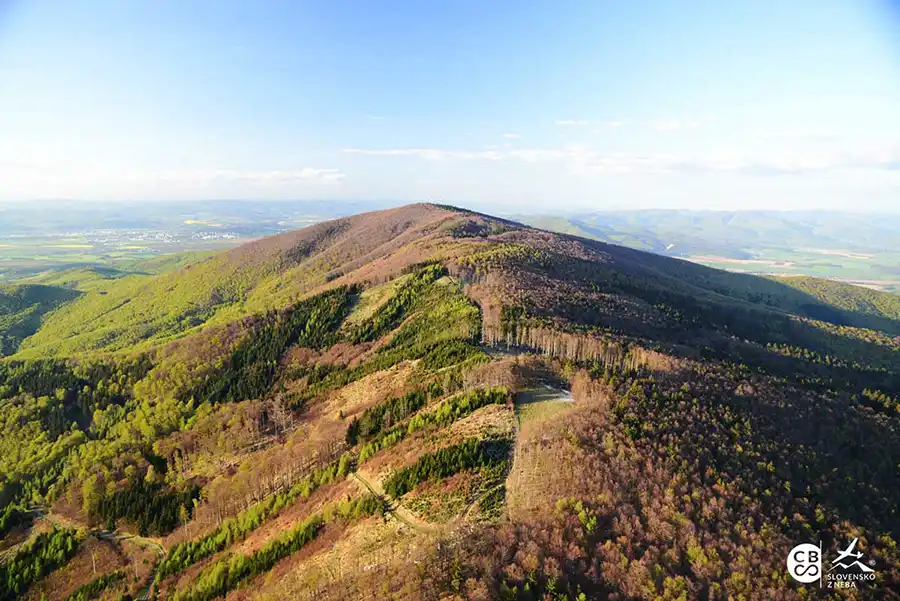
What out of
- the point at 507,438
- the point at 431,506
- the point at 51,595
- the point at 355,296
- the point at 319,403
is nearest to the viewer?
the point at 431,506

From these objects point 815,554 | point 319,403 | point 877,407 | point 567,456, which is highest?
point 567,456

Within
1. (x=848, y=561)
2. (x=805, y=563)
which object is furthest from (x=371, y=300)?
(x=848, y=561)

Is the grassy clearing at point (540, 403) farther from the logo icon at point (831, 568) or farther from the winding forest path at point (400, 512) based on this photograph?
the logo icon at point (831, 568)

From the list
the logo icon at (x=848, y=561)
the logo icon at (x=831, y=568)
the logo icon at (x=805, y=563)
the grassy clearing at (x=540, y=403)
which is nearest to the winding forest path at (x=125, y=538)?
the grassy clearing at (x=540, y=403)

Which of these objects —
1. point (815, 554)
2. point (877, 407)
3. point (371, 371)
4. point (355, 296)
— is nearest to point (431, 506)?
point (815, 554)

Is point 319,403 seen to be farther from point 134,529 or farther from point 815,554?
point 815,554

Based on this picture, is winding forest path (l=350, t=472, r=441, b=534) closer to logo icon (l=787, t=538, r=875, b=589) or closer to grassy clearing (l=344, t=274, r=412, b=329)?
logo icon (l=787, t=538, r=875, b=589)
